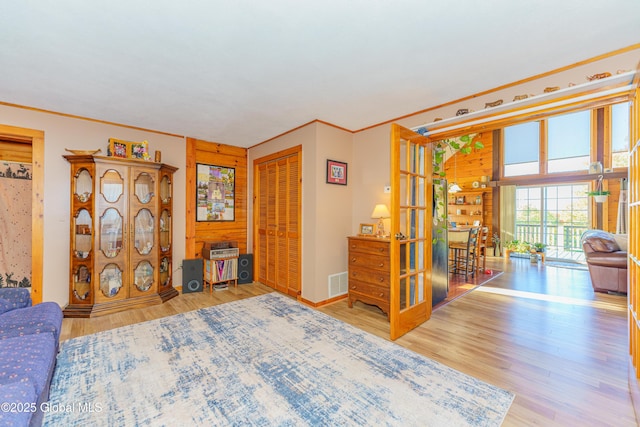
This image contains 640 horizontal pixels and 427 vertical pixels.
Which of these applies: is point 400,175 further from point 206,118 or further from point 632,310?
point 206,118

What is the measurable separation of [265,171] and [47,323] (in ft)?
10.3

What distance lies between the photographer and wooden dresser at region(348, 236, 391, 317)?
2.98 m

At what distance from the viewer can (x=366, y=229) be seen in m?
3.55

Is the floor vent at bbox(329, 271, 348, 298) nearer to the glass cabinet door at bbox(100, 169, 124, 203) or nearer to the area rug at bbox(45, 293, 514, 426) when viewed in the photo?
the area rug at bbox(45, 293, 514, 426)

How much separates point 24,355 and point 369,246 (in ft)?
9.32

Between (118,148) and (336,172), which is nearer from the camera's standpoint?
(118,148)

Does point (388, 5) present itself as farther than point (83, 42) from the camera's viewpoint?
No

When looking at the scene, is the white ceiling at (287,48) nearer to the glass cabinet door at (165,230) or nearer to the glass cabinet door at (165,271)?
the glass cabinet door at (165,230)

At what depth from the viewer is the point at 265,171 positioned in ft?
14.5

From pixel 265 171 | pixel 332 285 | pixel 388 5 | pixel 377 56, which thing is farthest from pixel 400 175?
pixel 265 171

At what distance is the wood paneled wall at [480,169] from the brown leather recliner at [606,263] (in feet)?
12.5

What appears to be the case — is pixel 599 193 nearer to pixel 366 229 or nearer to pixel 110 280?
pixel 366 229

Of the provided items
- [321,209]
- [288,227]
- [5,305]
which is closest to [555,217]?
[321,209]

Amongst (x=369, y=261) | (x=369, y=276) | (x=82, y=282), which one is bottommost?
(x=82, y=282)
